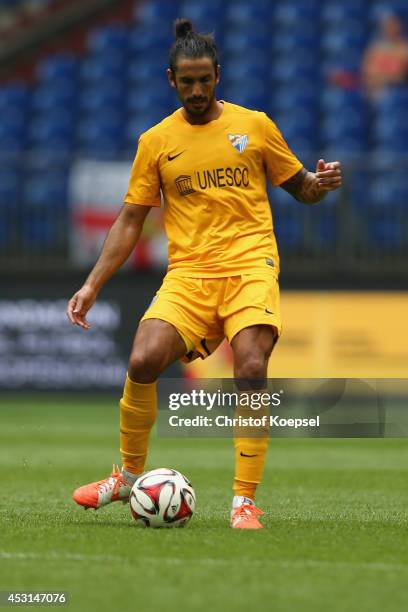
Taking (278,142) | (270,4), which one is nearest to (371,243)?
(270,4)

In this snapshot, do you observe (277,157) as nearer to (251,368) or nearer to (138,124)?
(251,368)

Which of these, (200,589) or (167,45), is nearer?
(200,589)

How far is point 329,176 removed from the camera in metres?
→ 6.52

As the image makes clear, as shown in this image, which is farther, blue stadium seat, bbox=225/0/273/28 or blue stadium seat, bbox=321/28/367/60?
blue stadium seat, bbox=225/0/273/28

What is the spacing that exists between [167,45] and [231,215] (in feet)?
47.8

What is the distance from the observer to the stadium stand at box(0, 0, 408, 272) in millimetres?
18500

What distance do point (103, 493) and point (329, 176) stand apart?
6.08ft

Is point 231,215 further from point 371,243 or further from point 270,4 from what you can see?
point 270,4

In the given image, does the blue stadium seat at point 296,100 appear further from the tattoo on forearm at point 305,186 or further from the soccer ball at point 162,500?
the soccer ball at point 162,500

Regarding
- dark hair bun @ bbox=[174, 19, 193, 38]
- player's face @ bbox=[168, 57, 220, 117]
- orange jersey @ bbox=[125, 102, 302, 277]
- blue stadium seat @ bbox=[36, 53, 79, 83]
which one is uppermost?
blue stadium seat @ bbox=[36, 53, 79, 83]

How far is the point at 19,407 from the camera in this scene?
49.5ft

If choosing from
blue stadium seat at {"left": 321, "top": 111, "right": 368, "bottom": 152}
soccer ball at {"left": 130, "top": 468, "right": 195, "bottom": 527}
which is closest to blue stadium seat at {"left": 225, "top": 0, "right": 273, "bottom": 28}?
blue stadium seat at {"left": 321, "top": 111, "right": 368, "bottom": 152}

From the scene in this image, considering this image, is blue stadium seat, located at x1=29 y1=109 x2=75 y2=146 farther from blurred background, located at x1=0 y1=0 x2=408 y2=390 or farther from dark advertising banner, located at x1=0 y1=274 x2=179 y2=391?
dark advertising banner, located at x1=0 y1=274 x2=179 y2=391

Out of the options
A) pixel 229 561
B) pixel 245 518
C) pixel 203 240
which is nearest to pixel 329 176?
pixel 203 240
